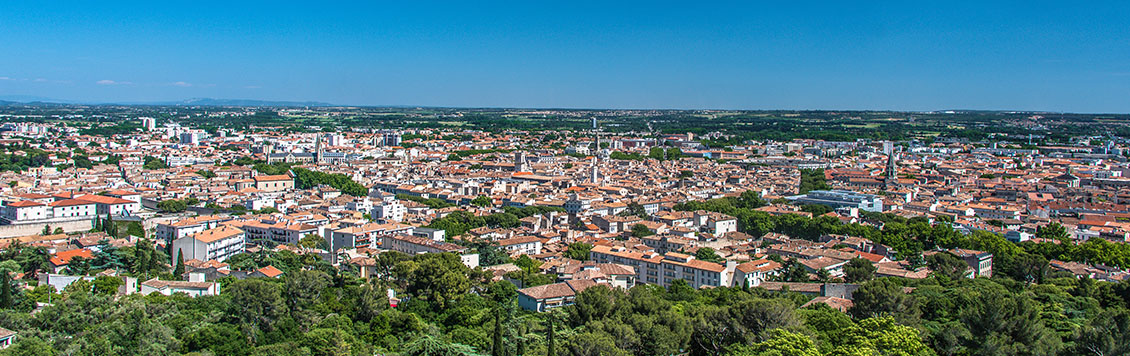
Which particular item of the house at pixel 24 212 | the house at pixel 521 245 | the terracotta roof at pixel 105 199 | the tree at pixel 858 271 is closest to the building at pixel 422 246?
the house at pixel 521 245

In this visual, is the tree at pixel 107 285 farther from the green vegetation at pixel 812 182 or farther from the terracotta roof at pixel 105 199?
the green vegetation at pixel 812 182

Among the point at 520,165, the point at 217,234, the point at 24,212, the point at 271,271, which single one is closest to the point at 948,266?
the point at 271,271

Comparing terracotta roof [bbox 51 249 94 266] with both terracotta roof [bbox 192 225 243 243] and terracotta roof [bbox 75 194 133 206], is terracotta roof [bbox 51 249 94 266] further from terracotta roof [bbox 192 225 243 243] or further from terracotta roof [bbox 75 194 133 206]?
terracotta roof [bbox 75 194 133 206]

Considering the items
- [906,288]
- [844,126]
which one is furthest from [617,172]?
[844,126]

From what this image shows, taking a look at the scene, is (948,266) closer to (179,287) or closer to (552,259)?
(552,259)

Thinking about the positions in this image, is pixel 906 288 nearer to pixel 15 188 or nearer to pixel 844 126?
pixel 15 188

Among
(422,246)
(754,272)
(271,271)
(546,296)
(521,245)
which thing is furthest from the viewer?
(521,245)
